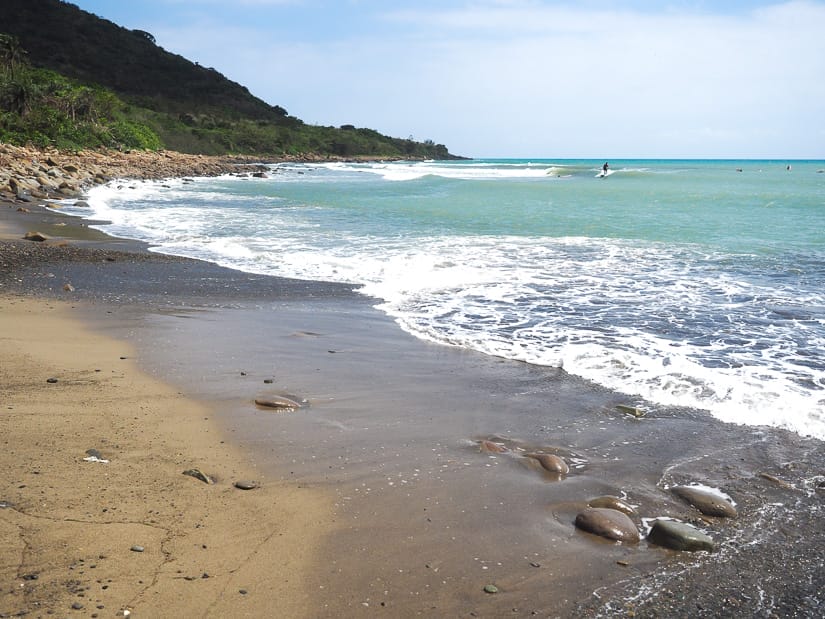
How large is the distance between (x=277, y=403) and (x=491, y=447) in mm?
1725

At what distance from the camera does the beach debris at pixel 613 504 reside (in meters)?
4.00

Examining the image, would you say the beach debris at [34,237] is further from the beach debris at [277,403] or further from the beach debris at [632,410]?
the beach debris at [632,410]

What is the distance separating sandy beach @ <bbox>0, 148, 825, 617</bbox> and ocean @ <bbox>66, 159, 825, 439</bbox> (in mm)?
674

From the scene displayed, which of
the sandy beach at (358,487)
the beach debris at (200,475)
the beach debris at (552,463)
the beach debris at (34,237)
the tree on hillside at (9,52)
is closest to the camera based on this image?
the sandy beach at (358,487)

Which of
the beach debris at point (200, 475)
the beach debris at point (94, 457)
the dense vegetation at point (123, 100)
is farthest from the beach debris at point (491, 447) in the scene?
the dense vegetation at point (123, 100)

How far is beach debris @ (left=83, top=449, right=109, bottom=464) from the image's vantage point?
4.18m

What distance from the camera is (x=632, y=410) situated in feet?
18.4

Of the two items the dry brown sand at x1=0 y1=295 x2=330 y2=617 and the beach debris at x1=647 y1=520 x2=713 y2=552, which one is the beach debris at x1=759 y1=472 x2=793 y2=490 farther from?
the dry brown sand at x1=0 y1=295 x2=330 y2=617

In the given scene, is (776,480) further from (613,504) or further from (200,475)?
(200,475)

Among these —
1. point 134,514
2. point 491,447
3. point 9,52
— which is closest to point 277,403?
point 491,447

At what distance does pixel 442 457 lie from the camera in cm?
464

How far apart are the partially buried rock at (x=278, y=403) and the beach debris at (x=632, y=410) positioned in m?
2.58

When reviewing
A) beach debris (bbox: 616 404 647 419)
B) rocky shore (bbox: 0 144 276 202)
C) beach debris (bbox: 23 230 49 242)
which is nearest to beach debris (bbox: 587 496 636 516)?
beach debris (bbox: 616 404 647 419)

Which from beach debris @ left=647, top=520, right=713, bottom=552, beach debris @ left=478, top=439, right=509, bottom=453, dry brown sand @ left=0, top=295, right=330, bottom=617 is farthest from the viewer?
beach debris @ left=478, top=439, right=509, bottom=453
